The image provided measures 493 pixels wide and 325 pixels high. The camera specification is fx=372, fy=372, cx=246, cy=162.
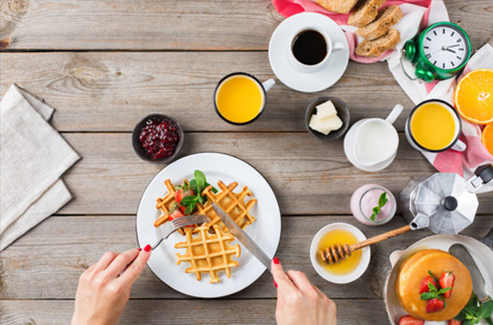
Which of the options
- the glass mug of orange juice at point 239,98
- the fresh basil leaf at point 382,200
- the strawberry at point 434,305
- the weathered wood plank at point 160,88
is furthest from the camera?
the weathered wood plank at point 160,88

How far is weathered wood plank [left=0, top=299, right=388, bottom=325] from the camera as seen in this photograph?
65.6 inches

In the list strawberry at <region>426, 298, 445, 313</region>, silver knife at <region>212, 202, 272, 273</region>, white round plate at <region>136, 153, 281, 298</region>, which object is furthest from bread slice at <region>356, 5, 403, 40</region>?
strawberry at <region>426, 298, 445, 313</region>

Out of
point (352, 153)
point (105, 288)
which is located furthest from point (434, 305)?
point (105, 288)

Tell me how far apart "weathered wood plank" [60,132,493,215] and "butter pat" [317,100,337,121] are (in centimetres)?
16

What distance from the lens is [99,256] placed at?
1.68 metres

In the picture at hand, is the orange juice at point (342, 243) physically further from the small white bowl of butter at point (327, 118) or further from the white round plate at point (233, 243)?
the small white bowl of butter at point (327, 118)

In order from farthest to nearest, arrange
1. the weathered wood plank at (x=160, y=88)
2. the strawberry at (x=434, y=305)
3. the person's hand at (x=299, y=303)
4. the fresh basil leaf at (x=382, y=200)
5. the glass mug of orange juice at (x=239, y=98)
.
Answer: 1. the weathered wood plank at (x=160, y=88)
2. the glass mug of orange juice at (x=239, y=98)
3. the fresh basil leaf at (x=382, y=200)
4. the strawberry at (x=434, y=305)
5. the person's hand at (x=299, y=303)

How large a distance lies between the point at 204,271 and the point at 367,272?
0.73m

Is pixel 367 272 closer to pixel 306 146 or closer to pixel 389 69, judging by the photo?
pixel 306 146

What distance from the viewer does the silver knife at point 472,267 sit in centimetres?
155

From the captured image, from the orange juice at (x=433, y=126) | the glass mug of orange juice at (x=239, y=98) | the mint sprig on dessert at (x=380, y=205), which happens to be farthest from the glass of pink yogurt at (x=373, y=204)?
the glass mug of orange juice at (x=239, y=98)

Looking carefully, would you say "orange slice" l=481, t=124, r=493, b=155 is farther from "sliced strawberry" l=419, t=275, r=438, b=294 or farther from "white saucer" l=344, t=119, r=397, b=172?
"sliced strawberry" l=419, t=275, r=438, b=294

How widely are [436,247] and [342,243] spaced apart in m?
0.39

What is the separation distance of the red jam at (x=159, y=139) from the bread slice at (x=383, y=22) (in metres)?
0.95
